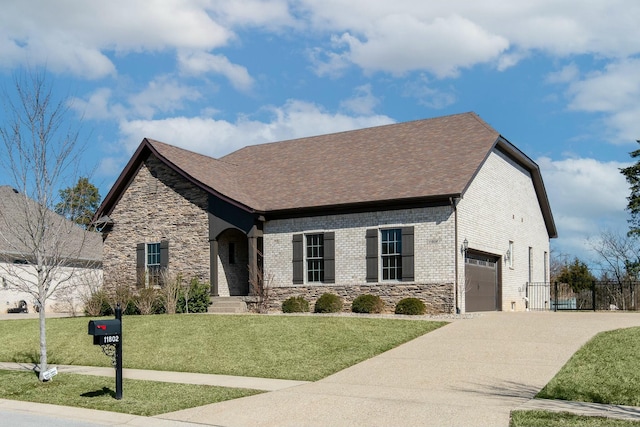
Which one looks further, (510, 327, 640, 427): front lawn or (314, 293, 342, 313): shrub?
(314, 293, 342, 313): shrub

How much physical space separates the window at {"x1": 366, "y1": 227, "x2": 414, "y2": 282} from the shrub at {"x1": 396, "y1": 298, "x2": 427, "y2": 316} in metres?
1.12

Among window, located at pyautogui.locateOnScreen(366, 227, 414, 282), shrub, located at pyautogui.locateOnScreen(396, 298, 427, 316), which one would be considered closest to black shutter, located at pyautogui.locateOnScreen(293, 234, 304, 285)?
window, located at pyautogui.locateOnScreen(366, 227, 414, 282)

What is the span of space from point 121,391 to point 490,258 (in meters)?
18.2

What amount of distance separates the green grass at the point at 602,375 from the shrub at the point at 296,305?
1130 centimetres

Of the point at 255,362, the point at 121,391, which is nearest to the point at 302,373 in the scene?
the point at 255,362

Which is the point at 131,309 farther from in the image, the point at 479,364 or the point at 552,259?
the point at 552,259

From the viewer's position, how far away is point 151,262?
28797mm

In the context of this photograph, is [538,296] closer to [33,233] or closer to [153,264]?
[153,264]

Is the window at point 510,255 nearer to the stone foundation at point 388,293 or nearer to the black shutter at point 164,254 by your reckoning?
the stone foundation at point 388,293

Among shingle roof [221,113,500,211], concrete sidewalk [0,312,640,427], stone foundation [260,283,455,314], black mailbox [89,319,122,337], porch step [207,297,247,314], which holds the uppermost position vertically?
shingle roof [221,113,500,211]

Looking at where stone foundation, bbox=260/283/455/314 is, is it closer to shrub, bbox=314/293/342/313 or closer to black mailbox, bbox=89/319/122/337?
shrub, bbox=314/293/342/313

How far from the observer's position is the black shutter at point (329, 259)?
81.9ft

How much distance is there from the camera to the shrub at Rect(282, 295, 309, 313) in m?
24.6

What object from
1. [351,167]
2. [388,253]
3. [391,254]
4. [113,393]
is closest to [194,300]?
[388,253]
